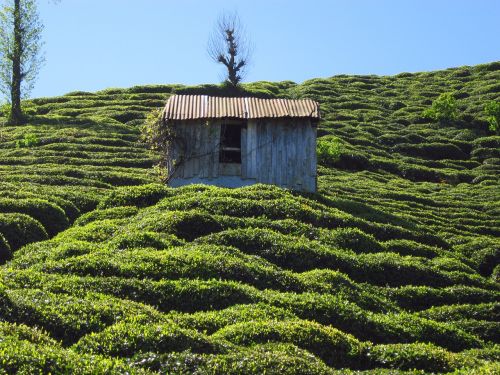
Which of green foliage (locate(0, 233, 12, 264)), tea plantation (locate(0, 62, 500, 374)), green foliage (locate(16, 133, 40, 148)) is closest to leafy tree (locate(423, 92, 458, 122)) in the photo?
tea plantation (locate(0, 62, 500, 374))

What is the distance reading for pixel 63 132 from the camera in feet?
171

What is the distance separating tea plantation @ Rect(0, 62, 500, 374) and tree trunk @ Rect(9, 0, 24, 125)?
437 inches

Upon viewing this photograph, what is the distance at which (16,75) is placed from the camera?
5819 centimetres

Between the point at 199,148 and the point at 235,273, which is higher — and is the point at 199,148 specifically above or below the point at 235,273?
above

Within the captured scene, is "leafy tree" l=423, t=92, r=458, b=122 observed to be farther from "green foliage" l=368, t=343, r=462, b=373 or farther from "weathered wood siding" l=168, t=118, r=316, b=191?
"green foliage" l=368, t=343, r=462, b=373

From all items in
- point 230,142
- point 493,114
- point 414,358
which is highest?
point 493,114

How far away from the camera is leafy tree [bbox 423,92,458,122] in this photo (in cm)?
6538

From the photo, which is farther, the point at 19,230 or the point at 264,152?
the point at 264,152

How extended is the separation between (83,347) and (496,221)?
28939 millimetres

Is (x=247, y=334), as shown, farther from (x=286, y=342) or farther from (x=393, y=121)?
(x=393, y=121)

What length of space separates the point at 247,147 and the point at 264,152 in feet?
2.82

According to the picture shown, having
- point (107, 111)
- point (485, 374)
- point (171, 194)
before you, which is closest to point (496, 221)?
point (171, 194)

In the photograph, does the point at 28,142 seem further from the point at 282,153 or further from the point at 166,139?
the point at 282,153

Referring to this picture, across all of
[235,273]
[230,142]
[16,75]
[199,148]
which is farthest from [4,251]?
[16,75]
